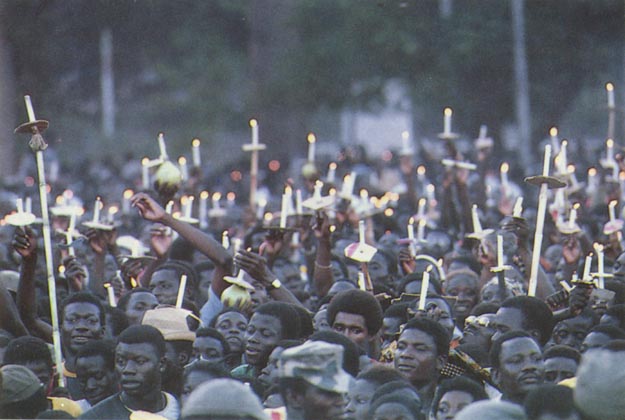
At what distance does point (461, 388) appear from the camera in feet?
24.8

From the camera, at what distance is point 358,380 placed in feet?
25.3

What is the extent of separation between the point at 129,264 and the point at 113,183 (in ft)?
40.8

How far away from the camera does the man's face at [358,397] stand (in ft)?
24.9

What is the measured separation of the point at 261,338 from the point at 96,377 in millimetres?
933

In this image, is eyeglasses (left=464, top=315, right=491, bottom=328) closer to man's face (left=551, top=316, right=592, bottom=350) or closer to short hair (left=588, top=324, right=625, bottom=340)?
man's face (left=551, top=316, right=592, bottom=350)

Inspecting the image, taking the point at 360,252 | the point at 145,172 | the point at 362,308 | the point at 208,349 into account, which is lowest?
the point at 208,349

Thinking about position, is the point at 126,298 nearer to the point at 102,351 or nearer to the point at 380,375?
the point at 102,351

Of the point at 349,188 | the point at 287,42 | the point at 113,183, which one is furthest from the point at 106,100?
the point at 349,188

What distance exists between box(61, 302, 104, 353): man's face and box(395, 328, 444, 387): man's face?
1.78 m

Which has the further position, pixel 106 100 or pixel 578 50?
pixel 106 100

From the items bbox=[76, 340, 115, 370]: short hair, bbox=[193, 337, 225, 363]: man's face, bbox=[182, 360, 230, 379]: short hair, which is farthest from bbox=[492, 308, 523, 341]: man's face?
bbox=[76, 340, 115, 370]: short hair

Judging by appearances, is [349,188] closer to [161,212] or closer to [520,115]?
[161,212]

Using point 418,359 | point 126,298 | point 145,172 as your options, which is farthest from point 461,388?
point 145,172

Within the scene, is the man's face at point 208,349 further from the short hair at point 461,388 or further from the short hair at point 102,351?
the short hair at point 461,388
